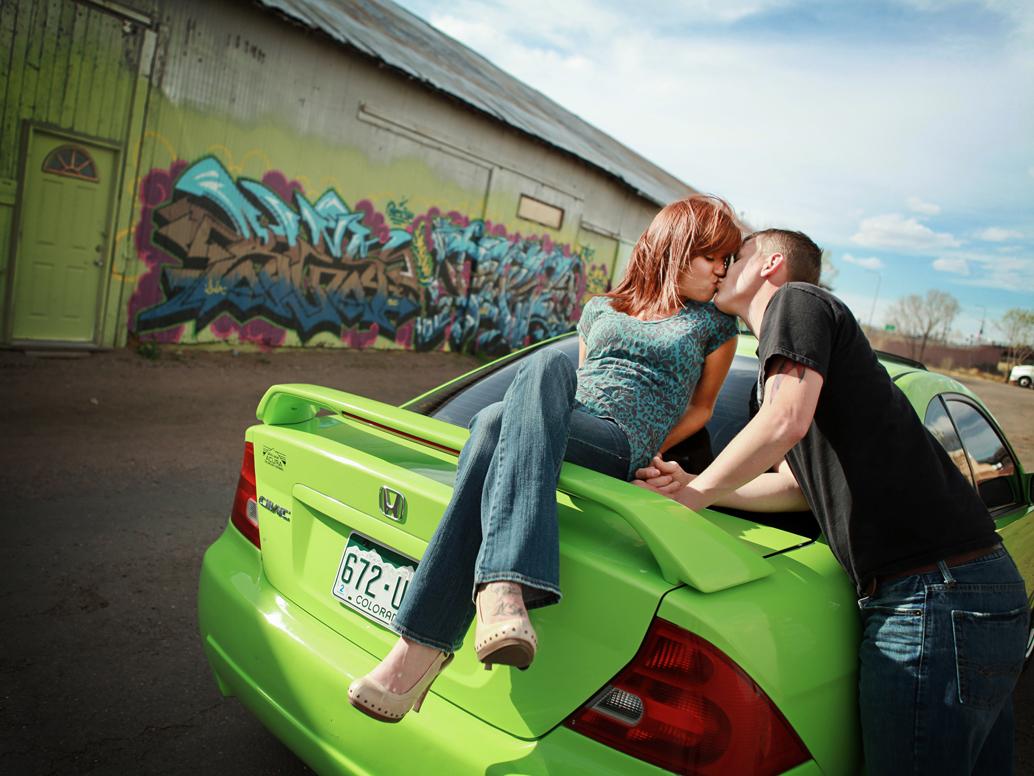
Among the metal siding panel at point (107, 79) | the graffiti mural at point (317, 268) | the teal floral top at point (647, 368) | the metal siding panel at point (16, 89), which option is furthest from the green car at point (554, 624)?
the graffiti mural at point (317, 268)

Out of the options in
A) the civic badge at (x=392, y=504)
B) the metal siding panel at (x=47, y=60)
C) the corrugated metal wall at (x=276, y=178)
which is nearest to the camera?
the civic badge at (x=392, y=504)

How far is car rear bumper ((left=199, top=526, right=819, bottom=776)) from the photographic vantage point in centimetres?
154

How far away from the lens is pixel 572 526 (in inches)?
68.1

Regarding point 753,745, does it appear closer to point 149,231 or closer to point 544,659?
point 544,659

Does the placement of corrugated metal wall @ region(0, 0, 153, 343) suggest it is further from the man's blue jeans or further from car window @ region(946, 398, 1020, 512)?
the man's blue jeans

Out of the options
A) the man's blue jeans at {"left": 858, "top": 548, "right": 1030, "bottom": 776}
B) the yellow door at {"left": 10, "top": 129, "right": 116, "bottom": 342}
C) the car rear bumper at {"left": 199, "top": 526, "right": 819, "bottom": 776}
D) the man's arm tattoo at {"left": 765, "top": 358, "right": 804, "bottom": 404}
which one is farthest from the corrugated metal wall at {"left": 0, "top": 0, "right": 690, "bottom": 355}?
the man's blue jeans at {"left": 858, "top": 548, "right": 1030, "bottom": 776}

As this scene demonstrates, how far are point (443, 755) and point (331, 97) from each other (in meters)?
10.5

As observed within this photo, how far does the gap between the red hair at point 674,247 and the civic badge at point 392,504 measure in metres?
1.06

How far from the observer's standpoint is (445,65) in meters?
14.3

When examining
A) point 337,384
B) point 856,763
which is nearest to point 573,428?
point 856,763

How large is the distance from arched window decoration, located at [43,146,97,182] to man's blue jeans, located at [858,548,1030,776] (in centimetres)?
896

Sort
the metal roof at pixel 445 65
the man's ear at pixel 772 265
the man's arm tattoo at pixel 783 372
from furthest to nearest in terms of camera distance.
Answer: the metal roof at pixel 445 65 → the man's ear at pixel 772 265 → the man's arm tattoo at pixel 783 372

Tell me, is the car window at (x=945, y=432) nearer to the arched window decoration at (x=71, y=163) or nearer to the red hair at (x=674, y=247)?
the red hair at (x=674, y=247)

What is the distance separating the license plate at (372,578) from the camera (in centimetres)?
183
